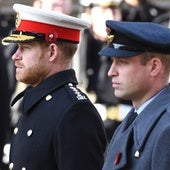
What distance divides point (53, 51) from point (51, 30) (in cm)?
14

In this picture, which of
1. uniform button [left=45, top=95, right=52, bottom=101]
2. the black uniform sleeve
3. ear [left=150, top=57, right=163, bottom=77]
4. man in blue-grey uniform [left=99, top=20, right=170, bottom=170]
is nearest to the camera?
man in blue-grey uniform [left=99, top=20, right=170, bottom=170]

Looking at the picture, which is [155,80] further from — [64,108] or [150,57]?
[64,108]

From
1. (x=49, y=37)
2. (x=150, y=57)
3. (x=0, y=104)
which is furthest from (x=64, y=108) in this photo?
(x=0, y=104)

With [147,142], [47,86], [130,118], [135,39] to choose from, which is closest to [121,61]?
[135,39]

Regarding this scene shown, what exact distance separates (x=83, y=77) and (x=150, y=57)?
4927 millimetres

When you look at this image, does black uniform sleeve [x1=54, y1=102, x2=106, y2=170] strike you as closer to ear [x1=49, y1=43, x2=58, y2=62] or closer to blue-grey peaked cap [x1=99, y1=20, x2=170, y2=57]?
ear [x1=49, y1=43, x2=58, y2=62]

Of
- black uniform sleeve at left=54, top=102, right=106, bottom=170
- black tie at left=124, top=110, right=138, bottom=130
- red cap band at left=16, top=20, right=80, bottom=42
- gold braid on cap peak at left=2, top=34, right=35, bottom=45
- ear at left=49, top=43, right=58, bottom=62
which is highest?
red cap band at left=16, top=20, right=80, bottom=42

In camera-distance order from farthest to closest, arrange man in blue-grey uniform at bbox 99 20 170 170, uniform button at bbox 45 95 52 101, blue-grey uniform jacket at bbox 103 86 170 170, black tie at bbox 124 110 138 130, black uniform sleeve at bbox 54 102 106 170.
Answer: uniform button at bbox 45 95 52 101, black uniform sleeve at bbox 54 102 106 170, black tie at bbox 124 110 138 130, man in blue-grey uniform at bbox 99 20 170 170, blue-grey uniform jacket at bbox 103 86 170 170

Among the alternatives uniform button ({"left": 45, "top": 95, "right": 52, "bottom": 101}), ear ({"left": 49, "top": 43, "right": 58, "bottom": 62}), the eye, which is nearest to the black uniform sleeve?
uniform button ({"left": 45, "top": 95, "right": 52, "bottom": 101})

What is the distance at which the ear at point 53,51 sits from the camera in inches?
147

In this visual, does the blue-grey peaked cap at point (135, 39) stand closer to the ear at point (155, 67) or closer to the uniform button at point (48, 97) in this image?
the ear at point (155, 67)

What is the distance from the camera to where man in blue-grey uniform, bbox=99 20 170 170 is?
290 cm

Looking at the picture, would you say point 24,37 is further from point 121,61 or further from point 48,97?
point 121,61

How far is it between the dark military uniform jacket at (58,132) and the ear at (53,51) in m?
0.09
